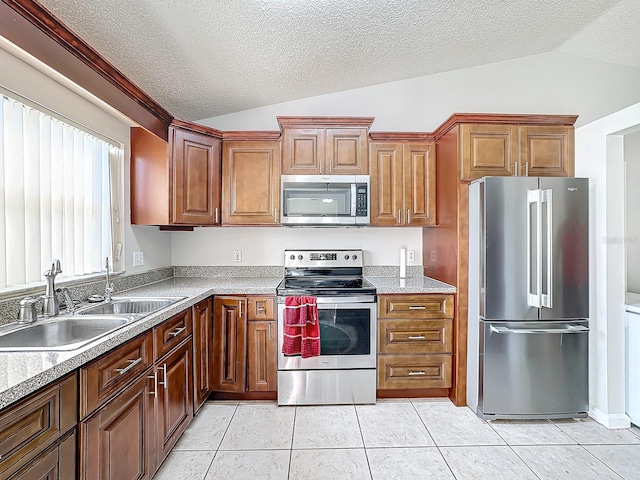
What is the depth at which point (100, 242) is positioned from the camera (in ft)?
7.53

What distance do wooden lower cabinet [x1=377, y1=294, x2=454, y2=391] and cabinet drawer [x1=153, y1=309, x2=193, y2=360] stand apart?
139 cm

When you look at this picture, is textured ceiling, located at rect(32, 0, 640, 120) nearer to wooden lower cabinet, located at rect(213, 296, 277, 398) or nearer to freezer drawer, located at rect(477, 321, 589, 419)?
wooden lower cabinet, located at rect(213, 296, 277, 398)

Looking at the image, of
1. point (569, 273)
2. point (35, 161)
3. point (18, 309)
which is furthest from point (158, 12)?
point (569, 273)

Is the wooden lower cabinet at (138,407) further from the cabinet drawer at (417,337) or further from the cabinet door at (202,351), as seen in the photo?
the cabinet drawer at (417,337)

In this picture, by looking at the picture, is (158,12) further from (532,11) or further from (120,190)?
(532,11)

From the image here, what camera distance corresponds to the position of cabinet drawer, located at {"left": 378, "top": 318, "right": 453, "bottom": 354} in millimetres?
2625

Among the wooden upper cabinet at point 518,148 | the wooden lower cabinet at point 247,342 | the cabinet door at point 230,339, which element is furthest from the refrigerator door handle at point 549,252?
the cabinet door at point 230,339

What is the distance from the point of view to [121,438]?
1.39 m

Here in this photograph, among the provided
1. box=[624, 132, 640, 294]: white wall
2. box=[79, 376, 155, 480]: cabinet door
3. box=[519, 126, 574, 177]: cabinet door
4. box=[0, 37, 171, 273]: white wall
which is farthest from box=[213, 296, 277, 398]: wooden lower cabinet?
box=[624, 132, 640, 294]: white wall

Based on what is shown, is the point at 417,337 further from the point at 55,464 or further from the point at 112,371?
the point at 55,464

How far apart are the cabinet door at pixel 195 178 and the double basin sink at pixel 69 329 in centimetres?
88

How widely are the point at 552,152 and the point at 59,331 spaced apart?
3343 mm

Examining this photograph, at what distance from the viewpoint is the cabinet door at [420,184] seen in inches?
116

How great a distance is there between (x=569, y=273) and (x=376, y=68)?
2209 millimetres
